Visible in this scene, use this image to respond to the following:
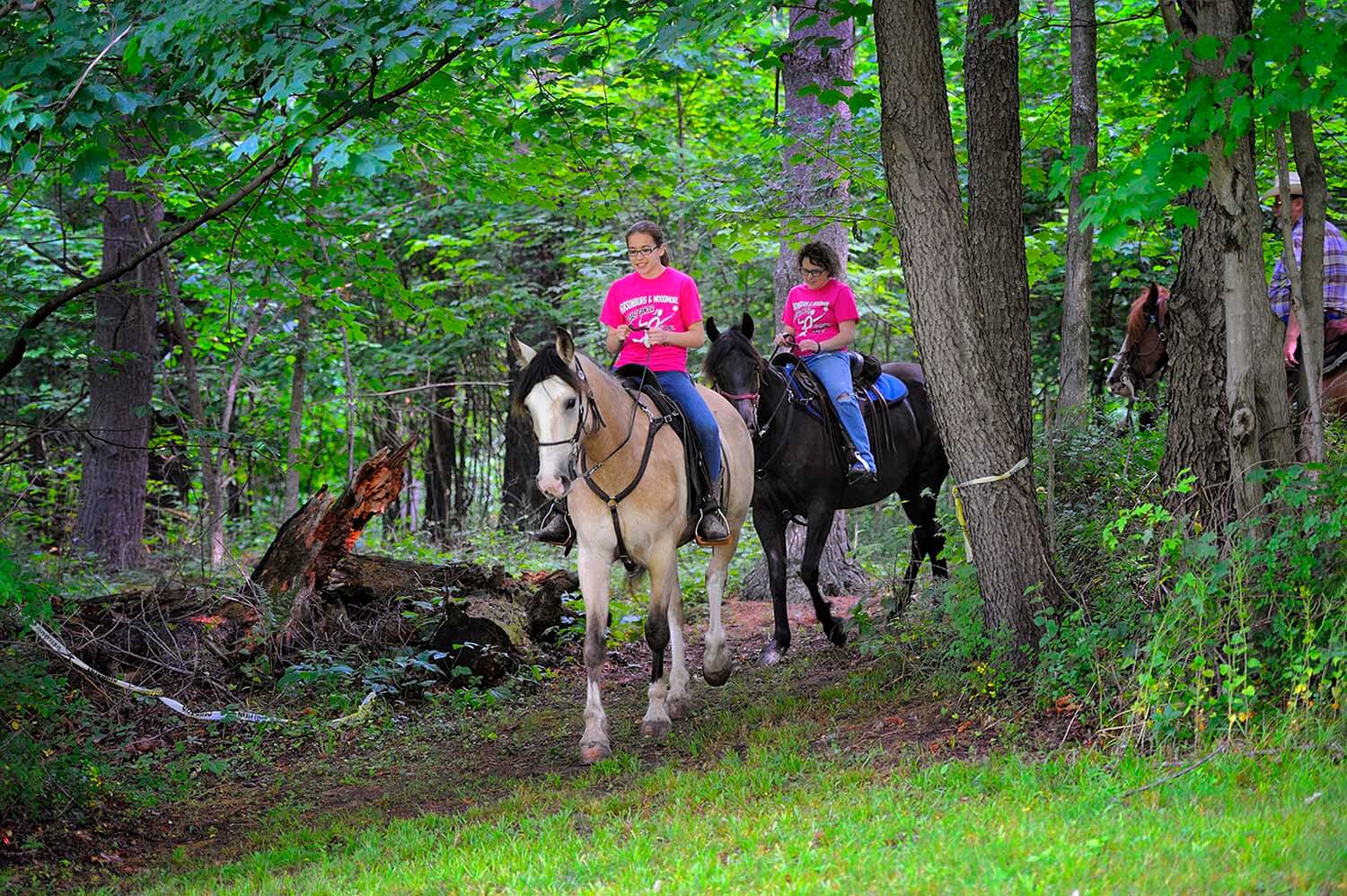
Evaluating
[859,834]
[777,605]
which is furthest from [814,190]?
[859,834]

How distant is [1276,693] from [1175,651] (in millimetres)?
500

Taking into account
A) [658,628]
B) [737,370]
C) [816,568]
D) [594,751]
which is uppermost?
[737,370]

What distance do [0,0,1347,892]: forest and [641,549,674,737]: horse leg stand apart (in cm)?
9

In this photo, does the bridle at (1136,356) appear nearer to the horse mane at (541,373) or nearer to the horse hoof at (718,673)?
the horse hoof at (718,673)

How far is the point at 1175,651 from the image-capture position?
6.04 meters

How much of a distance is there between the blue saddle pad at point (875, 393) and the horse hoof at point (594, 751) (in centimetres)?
366

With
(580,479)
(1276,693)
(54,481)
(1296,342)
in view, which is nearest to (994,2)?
(1296,342)

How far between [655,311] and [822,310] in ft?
7.39

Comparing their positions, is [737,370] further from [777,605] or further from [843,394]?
[777,605]

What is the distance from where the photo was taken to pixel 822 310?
1012 centimetres

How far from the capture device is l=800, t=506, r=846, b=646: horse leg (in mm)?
9633

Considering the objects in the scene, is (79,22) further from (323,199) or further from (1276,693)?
(1276,693)

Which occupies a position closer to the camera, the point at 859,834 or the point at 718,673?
the point at 859,834

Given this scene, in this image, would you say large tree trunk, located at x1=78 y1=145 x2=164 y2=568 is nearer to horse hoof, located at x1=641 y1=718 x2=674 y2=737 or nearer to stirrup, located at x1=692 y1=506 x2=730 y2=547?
stirrup, located at x1=692 y1=506 x2=730 y2=547
